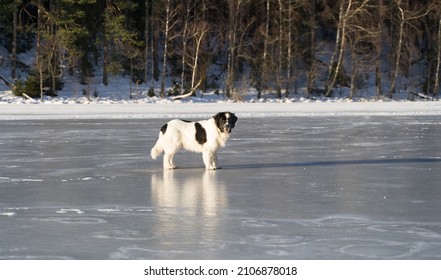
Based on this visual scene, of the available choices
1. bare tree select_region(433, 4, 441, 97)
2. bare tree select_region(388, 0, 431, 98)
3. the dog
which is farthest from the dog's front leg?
bare tree select_region(433, 4, 441, 97)

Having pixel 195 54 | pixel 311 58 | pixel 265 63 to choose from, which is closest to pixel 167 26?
pixel 195 54

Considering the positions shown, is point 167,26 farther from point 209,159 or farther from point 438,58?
point 209,159

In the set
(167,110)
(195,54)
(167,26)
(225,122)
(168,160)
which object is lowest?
(167,110)

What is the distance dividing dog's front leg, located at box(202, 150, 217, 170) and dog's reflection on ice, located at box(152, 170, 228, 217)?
0.47 ft

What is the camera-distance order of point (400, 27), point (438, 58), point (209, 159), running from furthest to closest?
point (438, 58) → point (400, 27) → point (209, 159)

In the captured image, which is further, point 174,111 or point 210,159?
point 174,111

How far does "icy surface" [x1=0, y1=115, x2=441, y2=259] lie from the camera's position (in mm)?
7500

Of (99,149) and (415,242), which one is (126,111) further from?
(415,242)

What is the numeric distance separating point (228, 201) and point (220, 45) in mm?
42395

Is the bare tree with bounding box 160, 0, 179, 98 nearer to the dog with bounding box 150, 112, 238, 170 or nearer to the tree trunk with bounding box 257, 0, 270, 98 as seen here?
the tree trunk with bounding box 257, 0, 270, 98

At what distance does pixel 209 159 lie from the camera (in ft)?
43.0

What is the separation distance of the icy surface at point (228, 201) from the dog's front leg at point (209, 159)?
13 cm

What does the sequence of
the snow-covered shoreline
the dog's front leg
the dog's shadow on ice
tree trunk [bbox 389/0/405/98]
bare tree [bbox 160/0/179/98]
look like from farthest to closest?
tree trunk [bbox 389/0/405/98], bare tree [bbox 160/0/179/98], the snow-covered shoreline, the dog's shadow on ice, the dog's front leg

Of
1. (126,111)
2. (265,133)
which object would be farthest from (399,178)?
(126,111)
